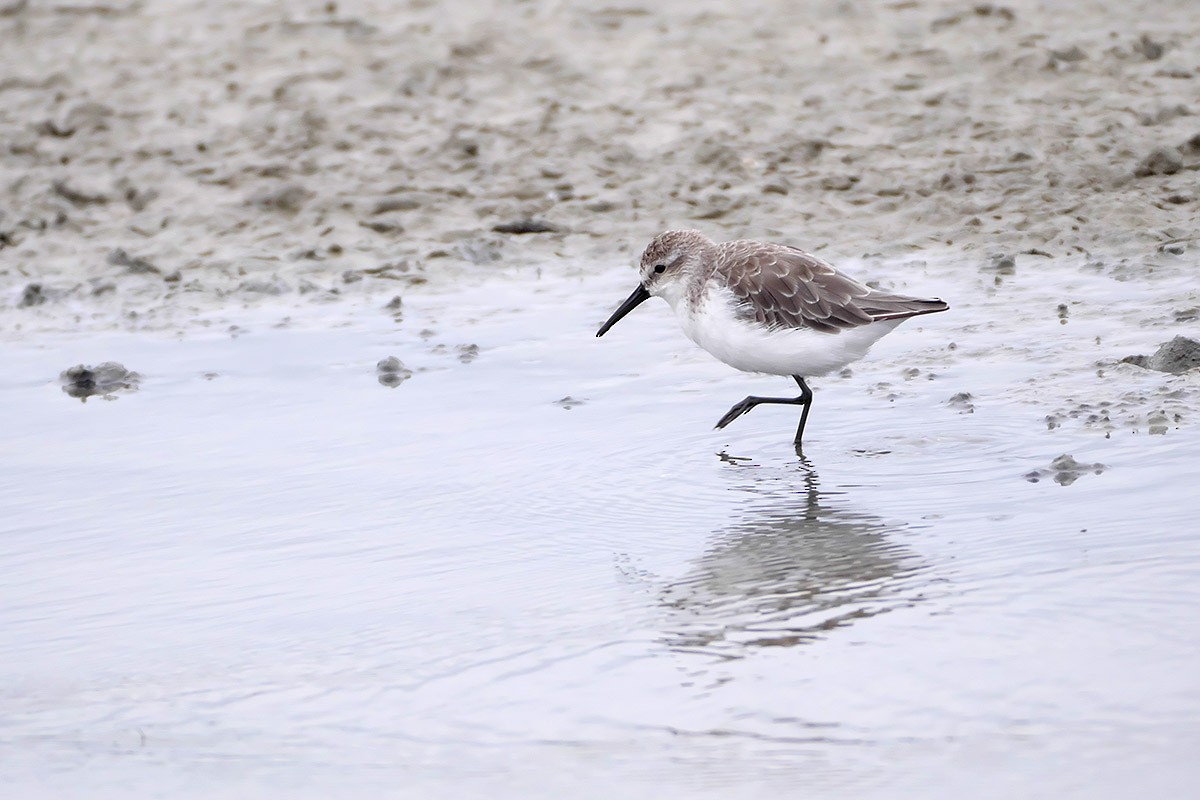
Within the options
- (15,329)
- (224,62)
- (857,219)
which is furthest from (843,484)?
(224,62)

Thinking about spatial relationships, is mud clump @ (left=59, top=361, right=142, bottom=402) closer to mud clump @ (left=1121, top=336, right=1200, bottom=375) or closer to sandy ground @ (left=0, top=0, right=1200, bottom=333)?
sandy ground @ (left=0, top=0, right=1200, bottom=333)

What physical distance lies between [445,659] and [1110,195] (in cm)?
672

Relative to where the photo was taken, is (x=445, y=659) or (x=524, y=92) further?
(x=524, y=92)

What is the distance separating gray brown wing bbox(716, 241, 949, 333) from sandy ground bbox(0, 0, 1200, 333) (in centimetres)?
260

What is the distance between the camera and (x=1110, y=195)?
33.1ft

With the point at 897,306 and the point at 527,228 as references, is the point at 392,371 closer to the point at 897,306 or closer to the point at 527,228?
the point at 527,228

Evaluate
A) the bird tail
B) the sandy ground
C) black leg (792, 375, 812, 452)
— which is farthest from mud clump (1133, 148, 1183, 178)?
black leg (792, 375, 812, 452)

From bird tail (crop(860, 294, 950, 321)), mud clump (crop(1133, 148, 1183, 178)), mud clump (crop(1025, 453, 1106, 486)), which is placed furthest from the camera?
mud clump (crop(1133, 148, 1183, 178))

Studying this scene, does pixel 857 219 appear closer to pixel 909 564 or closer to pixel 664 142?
pixel 664 142

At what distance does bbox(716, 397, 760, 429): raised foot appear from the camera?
716 centimetres

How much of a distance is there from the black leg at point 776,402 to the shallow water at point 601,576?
0.13 metres

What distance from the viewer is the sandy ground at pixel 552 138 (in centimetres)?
1016

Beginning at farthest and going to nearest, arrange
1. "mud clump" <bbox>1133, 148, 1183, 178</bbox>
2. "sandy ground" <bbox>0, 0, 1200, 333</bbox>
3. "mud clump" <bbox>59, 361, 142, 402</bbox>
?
"mud clump" <bbox>1133, 148, 1183, 178</bbox> < "sandy ground" <bbox>0, 0, 1200, 333</bbox> < "mud clump" <bbox>59, 361, 142, 402</bbox>

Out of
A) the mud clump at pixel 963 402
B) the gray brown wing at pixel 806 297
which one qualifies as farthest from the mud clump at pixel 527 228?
the mud clump at pixel 963 402
